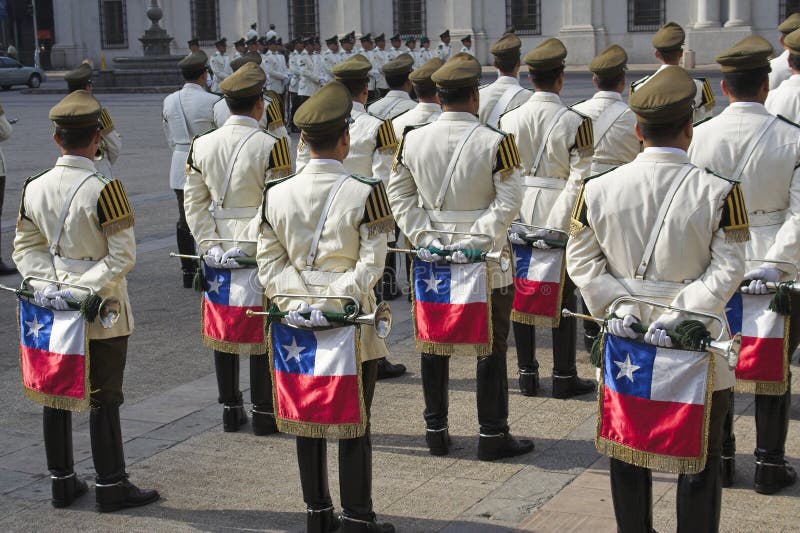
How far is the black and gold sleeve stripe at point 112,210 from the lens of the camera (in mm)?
5875

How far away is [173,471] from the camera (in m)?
6.59

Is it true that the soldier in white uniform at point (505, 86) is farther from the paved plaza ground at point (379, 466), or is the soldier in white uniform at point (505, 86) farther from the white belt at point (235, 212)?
the white belt at point (235, 212)

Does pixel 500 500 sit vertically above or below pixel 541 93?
below

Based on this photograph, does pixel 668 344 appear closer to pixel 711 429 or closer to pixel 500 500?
pixel 711 429

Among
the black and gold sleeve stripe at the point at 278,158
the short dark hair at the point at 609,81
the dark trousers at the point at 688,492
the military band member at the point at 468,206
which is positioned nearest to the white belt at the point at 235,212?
the black and gold sleeve stripe at the point at 278,158

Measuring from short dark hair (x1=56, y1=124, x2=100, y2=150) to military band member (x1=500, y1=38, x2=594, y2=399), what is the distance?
8.78 feet

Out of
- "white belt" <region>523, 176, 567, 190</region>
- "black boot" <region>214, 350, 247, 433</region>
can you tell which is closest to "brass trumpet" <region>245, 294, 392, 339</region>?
"black boot" <region>214, 350, 247, 433</region>

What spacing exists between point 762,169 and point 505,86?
4109 mm

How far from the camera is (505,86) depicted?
9805mm

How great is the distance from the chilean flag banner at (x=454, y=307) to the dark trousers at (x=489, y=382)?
129 mm

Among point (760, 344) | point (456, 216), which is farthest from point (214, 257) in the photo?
point (760, 344)

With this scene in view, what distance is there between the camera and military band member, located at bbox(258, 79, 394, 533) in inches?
209

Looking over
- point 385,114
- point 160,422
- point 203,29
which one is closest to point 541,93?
point 385,114

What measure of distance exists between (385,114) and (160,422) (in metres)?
3.52
